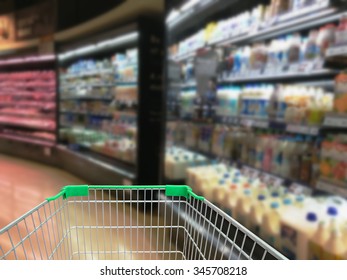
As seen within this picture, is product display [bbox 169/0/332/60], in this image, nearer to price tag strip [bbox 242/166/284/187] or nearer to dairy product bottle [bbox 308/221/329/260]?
price tag strip [bbox 242/166/284/187]

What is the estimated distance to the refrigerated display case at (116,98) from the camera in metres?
3.24

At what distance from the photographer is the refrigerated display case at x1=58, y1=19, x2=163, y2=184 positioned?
3.24 meters

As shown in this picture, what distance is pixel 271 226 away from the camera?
6.33ft

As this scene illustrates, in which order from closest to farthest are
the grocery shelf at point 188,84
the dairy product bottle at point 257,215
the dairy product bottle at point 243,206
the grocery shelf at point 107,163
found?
the dairy product bottle at point 257,215 < the dairy product bottle at point 243,206 < the grocery shelf at point 188,84 < the grocery shelf at point 107,163

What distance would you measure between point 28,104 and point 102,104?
7.55 ft

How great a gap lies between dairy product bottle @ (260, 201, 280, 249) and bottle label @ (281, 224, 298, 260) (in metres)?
0.06

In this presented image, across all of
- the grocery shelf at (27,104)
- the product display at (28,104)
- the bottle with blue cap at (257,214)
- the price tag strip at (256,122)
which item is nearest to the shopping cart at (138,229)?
the bottle with blue cap at (257,214)

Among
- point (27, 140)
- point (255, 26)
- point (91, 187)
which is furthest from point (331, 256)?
point (27, 140)

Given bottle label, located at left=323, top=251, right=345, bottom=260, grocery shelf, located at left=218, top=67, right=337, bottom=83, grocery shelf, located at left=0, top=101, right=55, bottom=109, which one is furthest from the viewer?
grocery shelf, located at left=0, top=101, right=55, bottom=109

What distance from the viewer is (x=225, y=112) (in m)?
2.59

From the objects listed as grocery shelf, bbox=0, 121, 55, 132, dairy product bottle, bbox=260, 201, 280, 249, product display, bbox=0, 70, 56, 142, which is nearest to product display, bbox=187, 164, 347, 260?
dairy product bottle, bbox=260, 201, 280, 249

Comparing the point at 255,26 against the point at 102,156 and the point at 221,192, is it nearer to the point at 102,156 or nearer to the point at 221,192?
the point at 221,192

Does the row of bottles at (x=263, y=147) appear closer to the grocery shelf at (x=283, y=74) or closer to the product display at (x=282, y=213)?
the product display at (x=282, y=213)

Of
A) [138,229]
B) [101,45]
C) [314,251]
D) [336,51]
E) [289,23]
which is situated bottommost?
[314,251]
